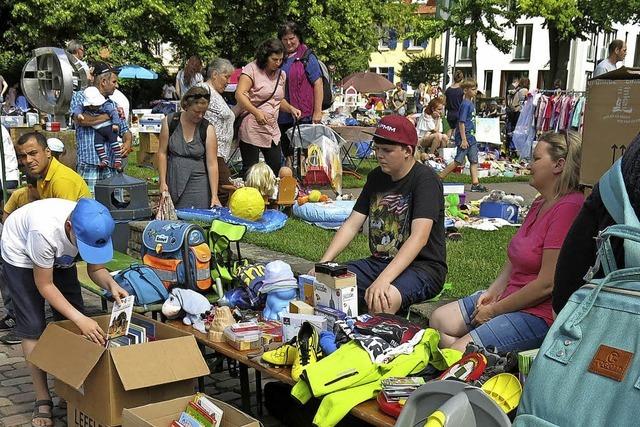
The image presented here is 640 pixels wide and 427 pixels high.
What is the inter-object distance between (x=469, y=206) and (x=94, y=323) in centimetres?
676

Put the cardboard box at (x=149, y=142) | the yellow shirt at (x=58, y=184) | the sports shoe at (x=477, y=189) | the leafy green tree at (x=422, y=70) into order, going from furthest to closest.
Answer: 1. the leafy green tree at (x=422, y=70)
2. the cardboard box at (x=149, y=142)
3. the sports shoe at (x=477, y=189)
4. the yellow shirt at (x=58, y=184)

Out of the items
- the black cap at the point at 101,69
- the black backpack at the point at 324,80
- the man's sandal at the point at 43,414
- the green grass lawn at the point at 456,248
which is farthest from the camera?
the black backpack at the point at 324,80

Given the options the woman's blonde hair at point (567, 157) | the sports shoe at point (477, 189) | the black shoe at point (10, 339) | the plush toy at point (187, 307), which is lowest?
the sports shoe at point (477, 189)

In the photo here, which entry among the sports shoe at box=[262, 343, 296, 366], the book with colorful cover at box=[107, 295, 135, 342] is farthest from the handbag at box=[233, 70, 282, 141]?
the sports shoe at box=[262, 343, 296, 366]

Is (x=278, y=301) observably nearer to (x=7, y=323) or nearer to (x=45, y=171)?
(x=45, y=171)

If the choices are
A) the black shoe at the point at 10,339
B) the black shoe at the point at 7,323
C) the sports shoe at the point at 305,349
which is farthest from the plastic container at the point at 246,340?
the black shoe at the point at 7,323

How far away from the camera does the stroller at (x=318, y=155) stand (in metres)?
9.94

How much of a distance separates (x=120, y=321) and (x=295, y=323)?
33.9 inches

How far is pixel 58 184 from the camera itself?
15.8 ft

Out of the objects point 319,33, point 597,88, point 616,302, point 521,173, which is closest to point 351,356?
point 616,302

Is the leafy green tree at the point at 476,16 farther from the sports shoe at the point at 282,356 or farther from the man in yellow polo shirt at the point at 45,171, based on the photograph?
the sports shoe at the point at 282,356

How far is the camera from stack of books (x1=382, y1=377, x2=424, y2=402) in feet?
9.49

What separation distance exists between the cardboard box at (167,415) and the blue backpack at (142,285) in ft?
3.89

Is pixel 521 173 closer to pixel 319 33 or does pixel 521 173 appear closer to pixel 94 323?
pixel 94 323
